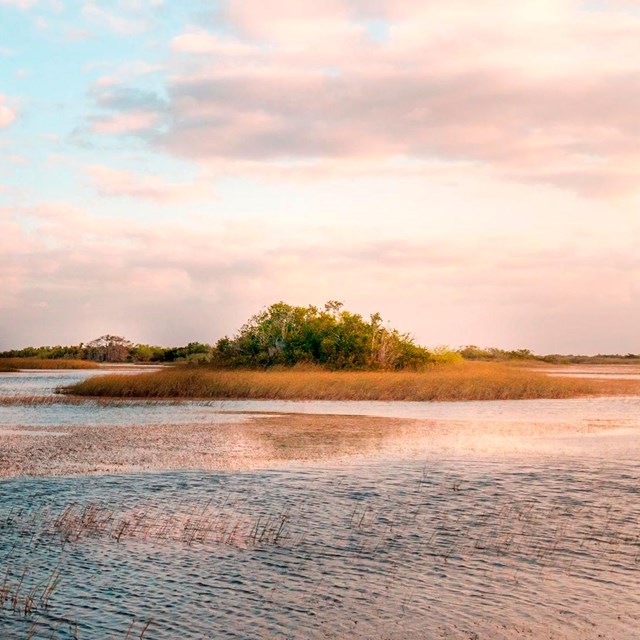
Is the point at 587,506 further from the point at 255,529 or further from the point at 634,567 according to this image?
the point at 255,529

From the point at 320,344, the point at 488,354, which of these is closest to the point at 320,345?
the point at 320,344

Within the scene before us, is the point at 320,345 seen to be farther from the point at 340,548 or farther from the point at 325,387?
the point at 340,548

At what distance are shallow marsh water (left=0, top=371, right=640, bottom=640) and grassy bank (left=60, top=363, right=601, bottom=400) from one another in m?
23.6

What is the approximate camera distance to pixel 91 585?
34.4 feet

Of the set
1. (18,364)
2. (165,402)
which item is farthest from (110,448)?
A: (18,364)

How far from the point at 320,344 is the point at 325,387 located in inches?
676

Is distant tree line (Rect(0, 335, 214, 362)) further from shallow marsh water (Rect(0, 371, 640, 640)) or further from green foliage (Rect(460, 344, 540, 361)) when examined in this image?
shallow marsh water (Rect(0, 371, 640, 640))

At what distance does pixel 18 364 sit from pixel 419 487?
106085 mm

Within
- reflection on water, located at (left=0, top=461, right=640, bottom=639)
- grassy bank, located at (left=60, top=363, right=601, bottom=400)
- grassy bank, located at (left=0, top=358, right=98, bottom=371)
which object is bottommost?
reflection on water, located at (left=0, top=461, right=640, bottom=639)

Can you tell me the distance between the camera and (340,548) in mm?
12227

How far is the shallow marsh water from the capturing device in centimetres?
922

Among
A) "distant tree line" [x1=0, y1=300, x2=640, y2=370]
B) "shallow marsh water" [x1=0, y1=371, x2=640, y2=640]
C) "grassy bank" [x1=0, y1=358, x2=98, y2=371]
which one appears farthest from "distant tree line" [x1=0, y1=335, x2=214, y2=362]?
"shallow marsh water" [x1=0, y1=371, x2=640, y2=640]

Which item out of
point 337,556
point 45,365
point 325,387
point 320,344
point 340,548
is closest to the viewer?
point 337,556

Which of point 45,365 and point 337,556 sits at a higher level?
point 45,365
